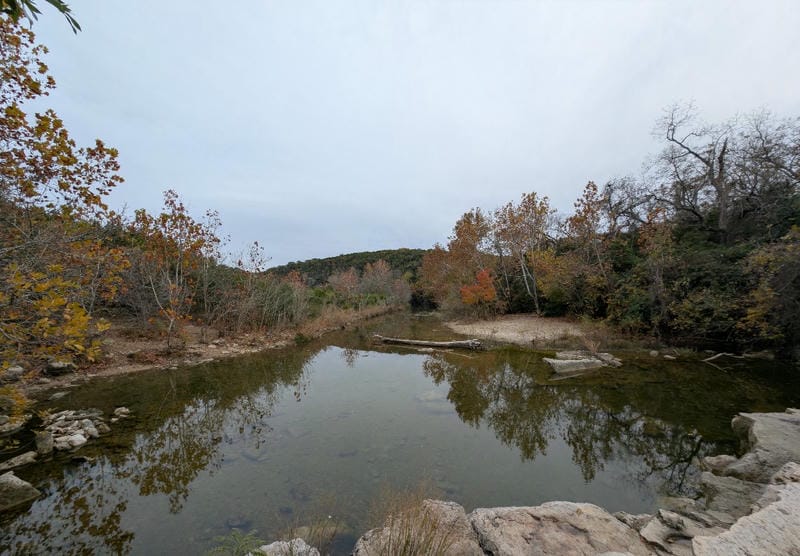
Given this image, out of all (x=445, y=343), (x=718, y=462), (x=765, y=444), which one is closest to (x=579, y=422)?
(x=718, y=462)

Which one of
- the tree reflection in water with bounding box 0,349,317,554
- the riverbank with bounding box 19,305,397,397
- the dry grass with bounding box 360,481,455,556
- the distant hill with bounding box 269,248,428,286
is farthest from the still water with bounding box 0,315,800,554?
the distant hill with bounding box 269,248,428,286

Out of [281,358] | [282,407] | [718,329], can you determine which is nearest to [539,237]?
[718,329]

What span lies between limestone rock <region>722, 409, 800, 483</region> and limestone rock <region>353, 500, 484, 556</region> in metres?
4.26

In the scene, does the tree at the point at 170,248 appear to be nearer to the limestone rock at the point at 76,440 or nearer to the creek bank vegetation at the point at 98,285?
the creek bank vegetation at the point at 98,285

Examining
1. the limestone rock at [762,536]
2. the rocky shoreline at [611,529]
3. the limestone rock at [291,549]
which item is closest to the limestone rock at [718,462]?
the rocky shoreline at [611,529]

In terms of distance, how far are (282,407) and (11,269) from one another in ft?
20.1

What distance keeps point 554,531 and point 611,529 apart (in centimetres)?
60

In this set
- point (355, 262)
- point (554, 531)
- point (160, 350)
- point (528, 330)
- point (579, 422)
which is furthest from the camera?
point (355, 262)

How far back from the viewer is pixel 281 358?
13359 millimetres

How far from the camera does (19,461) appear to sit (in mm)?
5031

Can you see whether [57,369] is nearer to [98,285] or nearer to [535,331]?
[98,285]

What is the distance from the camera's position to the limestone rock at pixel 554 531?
116 inches

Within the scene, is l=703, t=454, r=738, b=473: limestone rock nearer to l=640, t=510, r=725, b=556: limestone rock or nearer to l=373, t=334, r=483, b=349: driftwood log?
l=640, t=510, r=725, b=556: limestone rock

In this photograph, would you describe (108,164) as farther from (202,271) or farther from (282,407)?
(202,271)
